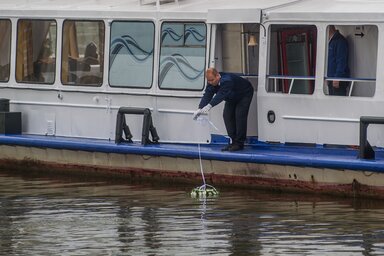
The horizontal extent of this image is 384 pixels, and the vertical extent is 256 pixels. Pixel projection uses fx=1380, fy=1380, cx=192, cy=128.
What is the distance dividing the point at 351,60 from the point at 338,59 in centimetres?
22

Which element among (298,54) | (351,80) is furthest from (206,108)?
(351,80)

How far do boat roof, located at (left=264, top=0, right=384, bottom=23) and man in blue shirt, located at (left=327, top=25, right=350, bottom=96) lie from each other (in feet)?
0.81

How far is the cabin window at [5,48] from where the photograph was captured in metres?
21.2

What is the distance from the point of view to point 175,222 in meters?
16.0

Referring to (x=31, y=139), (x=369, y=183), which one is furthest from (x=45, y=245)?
(x=31, y=139)

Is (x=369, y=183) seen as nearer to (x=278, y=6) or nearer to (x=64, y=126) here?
(x=278, y=6)

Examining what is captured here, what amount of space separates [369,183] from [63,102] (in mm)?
5470

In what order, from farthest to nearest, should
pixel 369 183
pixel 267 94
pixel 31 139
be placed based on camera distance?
pixel 31 139
pixel 267 94
pixel 369 183

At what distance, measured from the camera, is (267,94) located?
18.1 meters

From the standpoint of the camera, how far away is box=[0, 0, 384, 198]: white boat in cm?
1744

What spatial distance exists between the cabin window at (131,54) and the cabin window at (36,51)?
121 cm

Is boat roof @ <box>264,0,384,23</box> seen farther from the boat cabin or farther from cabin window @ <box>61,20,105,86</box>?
cabin window @ <box>61,20,105,86</box>

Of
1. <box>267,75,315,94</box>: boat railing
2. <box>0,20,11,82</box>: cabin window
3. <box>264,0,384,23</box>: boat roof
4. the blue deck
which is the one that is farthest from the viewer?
<box>0,20,11,82</box>: cabin window

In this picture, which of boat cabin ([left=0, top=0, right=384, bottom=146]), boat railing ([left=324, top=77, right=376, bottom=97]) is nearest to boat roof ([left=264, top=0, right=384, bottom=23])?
boat cabin ([left=0, top=0, right=384, bottom=146])
